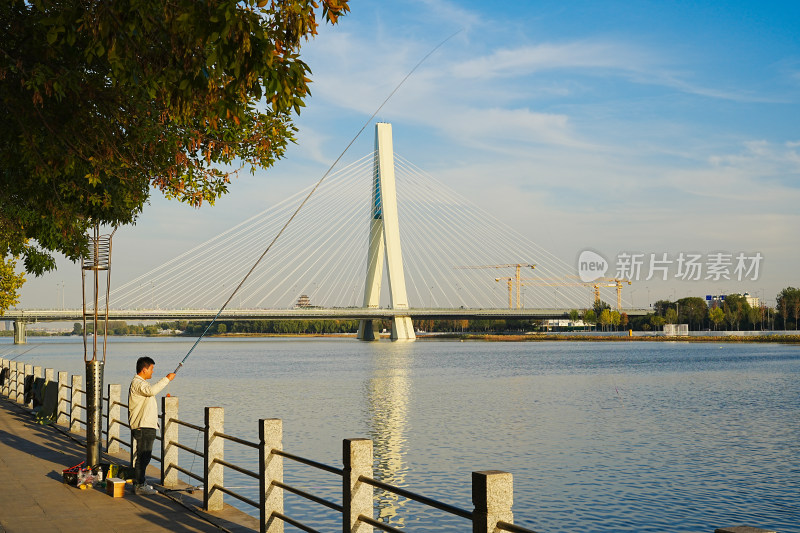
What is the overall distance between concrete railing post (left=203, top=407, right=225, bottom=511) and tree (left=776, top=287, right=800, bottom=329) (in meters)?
150

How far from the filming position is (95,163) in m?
8.42

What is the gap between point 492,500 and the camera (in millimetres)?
4898

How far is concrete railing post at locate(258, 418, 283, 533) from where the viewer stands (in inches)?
311

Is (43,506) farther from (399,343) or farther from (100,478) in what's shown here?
(399,343)

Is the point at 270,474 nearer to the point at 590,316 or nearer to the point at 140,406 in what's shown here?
the point at 140,406

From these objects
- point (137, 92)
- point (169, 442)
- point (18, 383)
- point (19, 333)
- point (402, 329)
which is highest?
point (137, 92)

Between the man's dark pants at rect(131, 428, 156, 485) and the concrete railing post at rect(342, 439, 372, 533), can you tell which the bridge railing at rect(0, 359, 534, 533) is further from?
the man's dark pants at rect(131, 428, 156, 485)

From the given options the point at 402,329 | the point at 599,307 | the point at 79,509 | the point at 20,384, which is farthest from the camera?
the point at 599,307

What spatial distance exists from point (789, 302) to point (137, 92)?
157771mm

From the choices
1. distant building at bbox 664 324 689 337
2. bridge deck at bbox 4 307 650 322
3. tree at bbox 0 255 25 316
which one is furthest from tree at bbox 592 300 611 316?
tree at bbox 0 255 25 316

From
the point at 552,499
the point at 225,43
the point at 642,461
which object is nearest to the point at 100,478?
the point at 225,43

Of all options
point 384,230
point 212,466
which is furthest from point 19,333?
point 212,466

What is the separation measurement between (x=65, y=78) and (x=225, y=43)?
2877 mm

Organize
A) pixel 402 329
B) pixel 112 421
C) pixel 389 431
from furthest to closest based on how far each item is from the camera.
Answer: pixel 402 329 → pixel 389 431 → pixel 112 421
